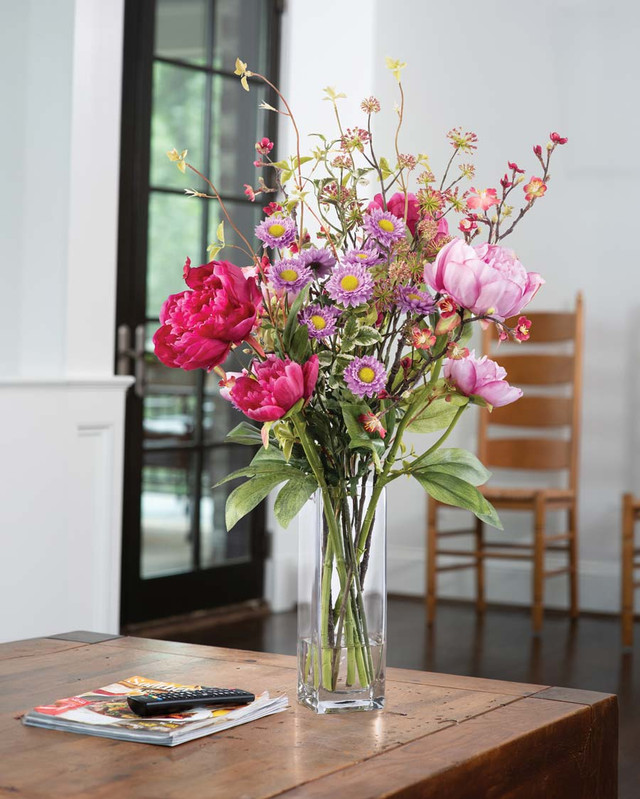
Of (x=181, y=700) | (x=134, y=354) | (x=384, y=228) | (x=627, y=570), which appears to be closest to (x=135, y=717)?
(x=181, y=700)

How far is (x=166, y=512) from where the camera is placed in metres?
4.42

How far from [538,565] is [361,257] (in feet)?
11.5

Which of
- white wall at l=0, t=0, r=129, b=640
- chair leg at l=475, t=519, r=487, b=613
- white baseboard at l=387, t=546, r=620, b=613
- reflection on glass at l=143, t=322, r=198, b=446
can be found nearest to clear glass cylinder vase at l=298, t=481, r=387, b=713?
white wall at l=0, t=0, r=129, b=640

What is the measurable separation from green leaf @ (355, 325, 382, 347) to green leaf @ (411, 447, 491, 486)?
160 millimetres

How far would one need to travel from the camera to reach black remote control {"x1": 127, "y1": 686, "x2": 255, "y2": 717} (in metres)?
1.19

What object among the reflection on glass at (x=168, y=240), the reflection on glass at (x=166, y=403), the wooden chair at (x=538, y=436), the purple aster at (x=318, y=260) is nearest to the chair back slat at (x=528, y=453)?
the wooden chair at (x=538, y=436)

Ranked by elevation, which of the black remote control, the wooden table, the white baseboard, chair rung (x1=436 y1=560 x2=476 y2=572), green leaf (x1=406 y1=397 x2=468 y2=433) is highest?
green leaf (x1=406 y1=397 x2=468 y2=433)

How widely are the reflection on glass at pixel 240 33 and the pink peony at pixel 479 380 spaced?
3.55 meters

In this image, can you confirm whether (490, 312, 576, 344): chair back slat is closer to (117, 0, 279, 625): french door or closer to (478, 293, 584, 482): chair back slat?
(478, 293, 584, 482): chair back slat

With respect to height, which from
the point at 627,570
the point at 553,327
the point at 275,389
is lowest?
the point at 627,570

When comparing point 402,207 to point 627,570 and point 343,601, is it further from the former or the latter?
point 627,570

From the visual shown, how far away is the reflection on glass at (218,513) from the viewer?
→ 181 inches

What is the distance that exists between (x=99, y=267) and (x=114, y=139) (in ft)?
1.33

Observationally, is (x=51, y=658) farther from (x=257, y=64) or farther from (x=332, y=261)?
(x=257, y=64)
